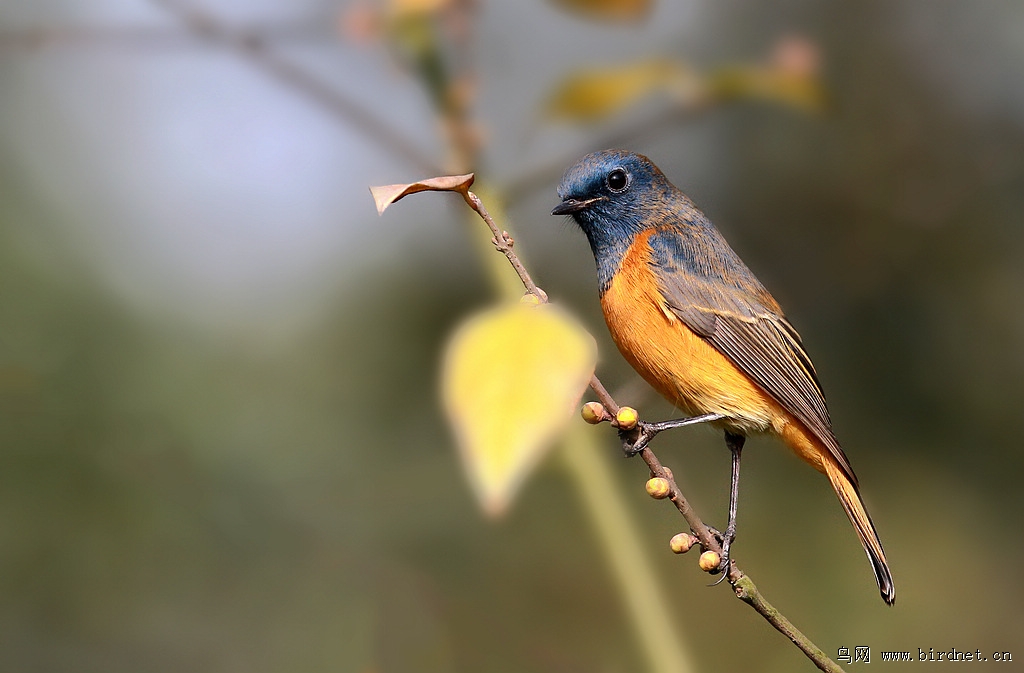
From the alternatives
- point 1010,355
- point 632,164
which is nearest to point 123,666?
point 632,164

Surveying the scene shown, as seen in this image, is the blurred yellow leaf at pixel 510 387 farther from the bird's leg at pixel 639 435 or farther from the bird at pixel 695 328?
the bird at pixel 695 328

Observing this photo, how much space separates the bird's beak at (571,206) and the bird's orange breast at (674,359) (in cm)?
18

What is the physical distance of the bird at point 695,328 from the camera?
92.5 inches

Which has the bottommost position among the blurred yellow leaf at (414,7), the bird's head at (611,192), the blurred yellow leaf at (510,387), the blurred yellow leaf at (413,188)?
the bird's head at (611,192)

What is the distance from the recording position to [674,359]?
92.0 inches

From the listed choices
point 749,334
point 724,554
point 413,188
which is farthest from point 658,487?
point 749,334

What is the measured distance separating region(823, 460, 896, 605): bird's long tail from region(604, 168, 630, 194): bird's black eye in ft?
2.83

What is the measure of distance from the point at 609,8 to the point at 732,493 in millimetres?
1232

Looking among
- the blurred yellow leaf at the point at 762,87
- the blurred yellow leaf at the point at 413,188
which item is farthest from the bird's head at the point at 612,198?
the blurred yellow leaf at the point at 413,188

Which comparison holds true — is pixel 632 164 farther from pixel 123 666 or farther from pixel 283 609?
pixel 123 666

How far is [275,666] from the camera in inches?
159

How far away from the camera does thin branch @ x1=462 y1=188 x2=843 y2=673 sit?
4.17ft

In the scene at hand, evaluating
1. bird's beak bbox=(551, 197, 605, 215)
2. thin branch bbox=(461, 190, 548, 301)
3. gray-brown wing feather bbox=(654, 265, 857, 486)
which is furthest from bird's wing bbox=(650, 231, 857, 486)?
thin branch bbox=(461, 190, 548, 301)

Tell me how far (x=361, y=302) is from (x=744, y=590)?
470 centimetres
